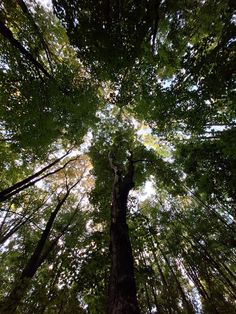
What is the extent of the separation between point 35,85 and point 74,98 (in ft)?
4.97

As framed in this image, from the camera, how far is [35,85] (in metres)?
7.28

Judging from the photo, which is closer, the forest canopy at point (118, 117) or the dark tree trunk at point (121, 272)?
the dark tree trunk at point (121, 272)

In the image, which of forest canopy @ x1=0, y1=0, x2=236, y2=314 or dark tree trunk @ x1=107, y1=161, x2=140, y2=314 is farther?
forest canopy @ x1=0, y1=0, x2=236, y2=314

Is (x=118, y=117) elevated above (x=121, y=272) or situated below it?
above

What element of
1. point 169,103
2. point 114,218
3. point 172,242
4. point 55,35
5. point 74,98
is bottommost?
point 114,218

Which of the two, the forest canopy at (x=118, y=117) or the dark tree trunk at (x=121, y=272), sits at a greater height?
the forest canopy at (x=118, y=117)

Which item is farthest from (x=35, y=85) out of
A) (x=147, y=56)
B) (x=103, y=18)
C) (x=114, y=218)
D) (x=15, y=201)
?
(x=15, y=201)

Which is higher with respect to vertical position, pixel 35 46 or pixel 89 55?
pixel 35 46

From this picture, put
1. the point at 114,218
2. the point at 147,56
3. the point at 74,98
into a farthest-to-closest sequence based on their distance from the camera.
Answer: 1. the point at 74,98
2. the point at 147,56
3. the point at 114,218

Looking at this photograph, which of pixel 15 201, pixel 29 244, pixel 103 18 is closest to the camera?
pixel 103 18

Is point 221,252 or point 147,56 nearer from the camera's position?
point 147,56

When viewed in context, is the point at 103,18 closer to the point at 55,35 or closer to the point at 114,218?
the point at 55,35

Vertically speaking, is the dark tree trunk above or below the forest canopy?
below

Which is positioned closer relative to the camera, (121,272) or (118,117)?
(121,272)
